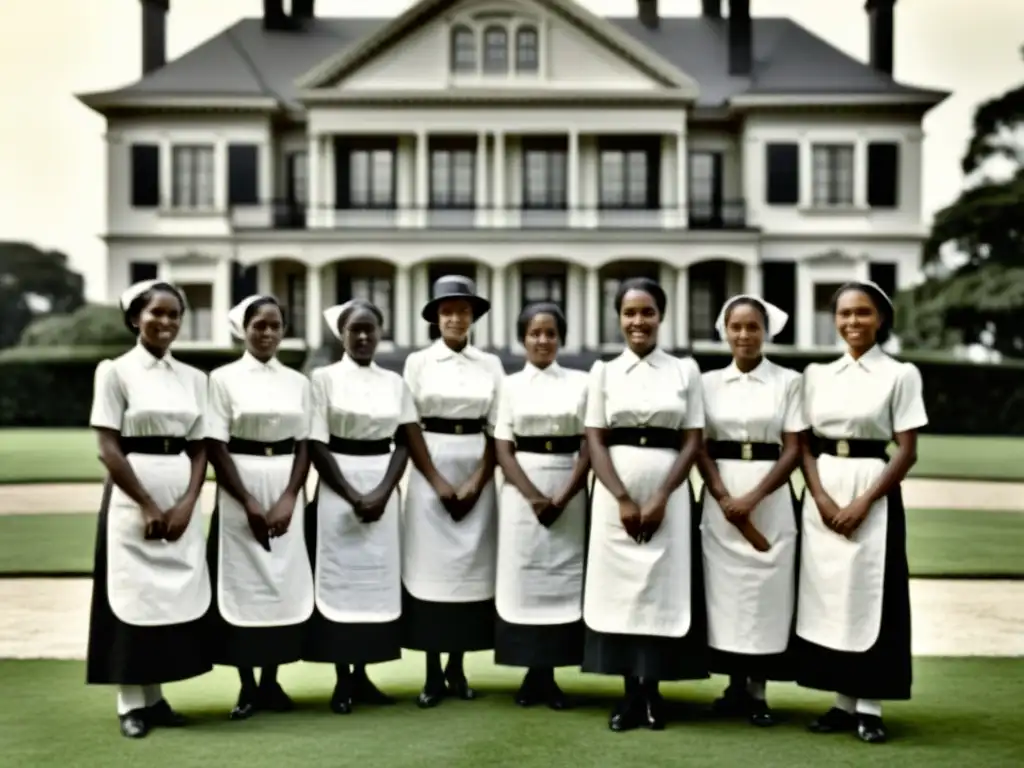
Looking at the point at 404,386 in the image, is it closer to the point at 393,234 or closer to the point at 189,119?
the point at 393,234

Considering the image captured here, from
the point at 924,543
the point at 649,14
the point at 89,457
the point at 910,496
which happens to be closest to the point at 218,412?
the point at 924,543

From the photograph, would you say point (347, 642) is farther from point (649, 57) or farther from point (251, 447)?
point (649, 57)

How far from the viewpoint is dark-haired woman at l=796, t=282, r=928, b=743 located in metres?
6.01

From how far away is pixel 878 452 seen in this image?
20.0ft

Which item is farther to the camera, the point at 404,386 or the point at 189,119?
the point at 189,119

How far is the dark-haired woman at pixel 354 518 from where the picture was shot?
21.4 ft

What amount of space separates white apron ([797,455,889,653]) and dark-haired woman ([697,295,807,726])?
15 cm

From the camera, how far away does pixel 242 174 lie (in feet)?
128

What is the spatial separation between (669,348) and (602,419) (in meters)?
30.7

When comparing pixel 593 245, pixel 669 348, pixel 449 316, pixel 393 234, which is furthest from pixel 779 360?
pixel 449 316

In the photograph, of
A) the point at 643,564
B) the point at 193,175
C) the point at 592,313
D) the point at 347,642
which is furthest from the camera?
the point at 193,175

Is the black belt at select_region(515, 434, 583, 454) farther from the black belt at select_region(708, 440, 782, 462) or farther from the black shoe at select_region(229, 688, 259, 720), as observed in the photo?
the black shoe at select_region(229, 688, 259, 720)

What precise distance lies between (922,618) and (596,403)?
14.0ft

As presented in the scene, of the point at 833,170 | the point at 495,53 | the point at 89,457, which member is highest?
the point at 495,53
